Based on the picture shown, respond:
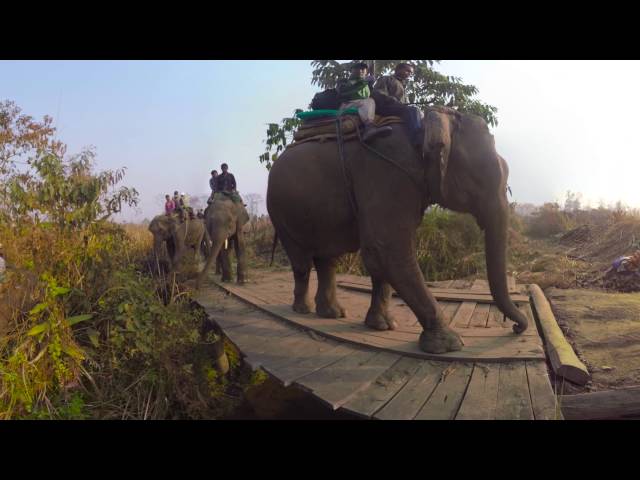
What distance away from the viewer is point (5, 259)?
13.4ft

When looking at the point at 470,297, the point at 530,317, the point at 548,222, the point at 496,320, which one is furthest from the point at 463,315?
the point at 548,222

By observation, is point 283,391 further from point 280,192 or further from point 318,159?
point 318,159

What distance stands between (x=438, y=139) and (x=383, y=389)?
176cm

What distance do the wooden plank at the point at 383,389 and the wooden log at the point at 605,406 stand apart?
35.9 inches

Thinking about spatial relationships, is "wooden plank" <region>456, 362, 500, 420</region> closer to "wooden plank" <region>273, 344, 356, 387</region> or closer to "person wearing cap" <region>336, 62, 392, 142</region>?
"wooden plank" <region>273, 344, 356, 387</region>

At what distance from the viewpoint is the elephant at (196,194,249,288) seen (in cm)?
738

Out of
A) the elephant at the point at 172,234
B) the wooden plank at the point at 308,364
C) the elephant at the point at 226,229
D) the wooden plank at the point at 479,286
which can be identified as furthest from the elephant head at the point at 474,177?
the elephant at the point at 172,234

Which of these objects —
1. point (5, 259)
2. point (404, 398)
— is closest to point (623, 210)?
point (404, 398)

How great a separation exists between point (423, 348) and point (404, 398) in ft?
2.50

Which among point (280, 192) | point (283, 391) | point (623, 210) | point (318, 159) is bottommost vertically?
point (283, 391)

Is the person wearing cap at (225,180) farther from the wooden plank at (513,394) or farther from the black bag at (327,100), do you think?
the wooden plank at (513,394)

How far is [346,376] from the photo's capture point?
2.84 metres

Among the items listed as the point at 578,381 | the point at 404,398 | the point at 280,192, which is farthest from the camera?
the point at 280,192

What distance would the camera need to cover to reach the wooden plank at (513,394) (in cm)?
216
